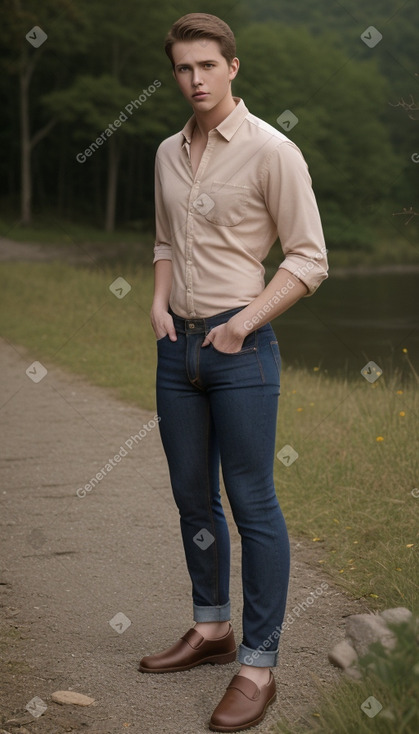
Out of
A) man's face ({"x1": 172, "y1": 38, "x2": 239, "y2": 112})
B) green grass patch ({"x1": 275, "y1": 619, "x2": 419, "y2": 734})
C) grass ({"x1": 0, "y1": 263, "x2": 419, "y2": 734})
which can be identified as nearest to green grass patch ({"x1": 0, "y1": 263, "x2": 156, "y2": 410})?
grass ({"x1": 0, "y1": 263, "x2": 419, "y2": 734})

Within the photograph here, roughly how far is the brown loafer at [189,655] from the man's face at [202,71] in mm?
1556

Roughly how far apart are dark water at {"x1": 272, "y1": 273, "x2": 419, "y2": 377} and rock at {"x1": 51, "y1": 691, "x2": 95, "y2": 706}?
538cm

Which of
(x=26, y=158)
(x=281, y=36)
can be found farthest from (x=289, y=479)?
(x=281, y=36)

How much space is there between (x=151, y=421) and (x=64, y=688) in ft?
11.9

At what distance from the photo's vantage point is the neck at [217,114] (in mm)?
2504

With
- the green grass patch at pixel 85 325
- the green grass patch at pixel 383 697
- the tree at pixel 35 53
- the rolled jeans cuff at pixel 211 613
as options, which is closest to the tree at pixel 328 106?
the tree at pixel 35 53

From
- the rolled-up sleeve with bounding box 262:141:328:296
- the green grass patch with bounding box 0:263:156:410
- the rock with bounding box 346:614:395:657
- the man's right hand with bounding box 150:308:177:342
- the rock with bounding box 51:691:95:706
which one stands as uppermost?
the rolled-up sleeve with bounding box 262:141:328:296

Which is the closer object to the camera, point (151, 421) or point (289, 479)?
point (289, 479)

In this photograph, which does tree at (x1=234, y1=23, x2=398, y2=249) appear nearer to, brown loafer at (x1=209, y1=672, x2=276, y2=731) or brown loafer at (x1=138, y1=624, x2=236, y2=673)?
brown loafer at (x1=138, y1=624, x2=236, y2=673)

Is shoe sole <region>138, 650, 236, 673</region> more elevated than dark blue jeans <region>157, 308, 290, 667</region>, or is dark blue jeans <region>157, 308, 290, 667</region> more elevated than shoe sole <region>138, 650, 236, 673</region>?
dark blue jeans <region>157, 308, 290, 667</region>

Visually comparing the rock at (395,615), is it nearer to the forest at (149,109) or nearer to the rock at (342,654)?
the rock at (342,654)

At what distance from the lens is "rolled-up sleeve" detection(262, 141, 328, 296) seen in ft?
7.96

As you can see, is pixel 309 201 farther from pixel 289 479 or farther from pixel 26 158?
pixel 26 158

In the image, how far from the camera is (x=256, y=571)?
258cm
